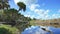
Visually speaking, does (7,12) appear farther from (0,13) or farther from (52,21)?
(52,21)

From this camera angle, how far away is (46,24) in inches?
543

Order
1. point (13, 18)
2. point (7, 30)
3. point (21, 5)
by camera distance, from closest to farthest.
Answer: point (7, 30) → point (13, 18) → point (21, 5)

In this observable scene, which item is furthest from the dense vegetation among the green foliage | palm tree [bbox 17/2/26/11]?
the green foliage

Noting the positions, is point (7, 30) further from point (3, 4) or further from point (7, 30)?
point (3, 4)

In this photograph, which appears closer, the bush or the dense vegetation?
the bush

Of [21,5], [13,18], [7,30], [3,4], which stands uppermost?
[3,4]

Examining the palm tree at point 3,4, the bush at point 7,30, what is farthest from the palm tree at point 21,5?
the bush at point 7,30

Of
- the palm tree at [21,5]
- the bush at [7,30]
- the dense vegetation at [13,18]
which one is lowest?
the bush at [7,30]

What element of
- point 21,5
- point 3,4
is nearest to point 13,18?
point 21,5

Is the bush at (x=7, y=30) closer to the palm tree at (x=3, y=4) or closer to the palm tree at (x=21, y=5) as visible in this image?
the palm tree at (x=21, y=5)

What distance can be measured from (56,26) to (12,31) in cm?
639

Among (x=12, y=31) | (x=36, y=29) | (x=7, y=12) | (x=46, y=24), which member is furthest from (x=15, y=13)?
(x=46, y=24)

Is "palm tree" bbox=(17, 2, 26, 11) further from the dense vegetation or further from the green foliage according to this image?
the green foliage

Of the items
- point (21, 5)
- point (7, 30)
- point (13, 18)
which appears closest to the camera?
point (7, 30)
